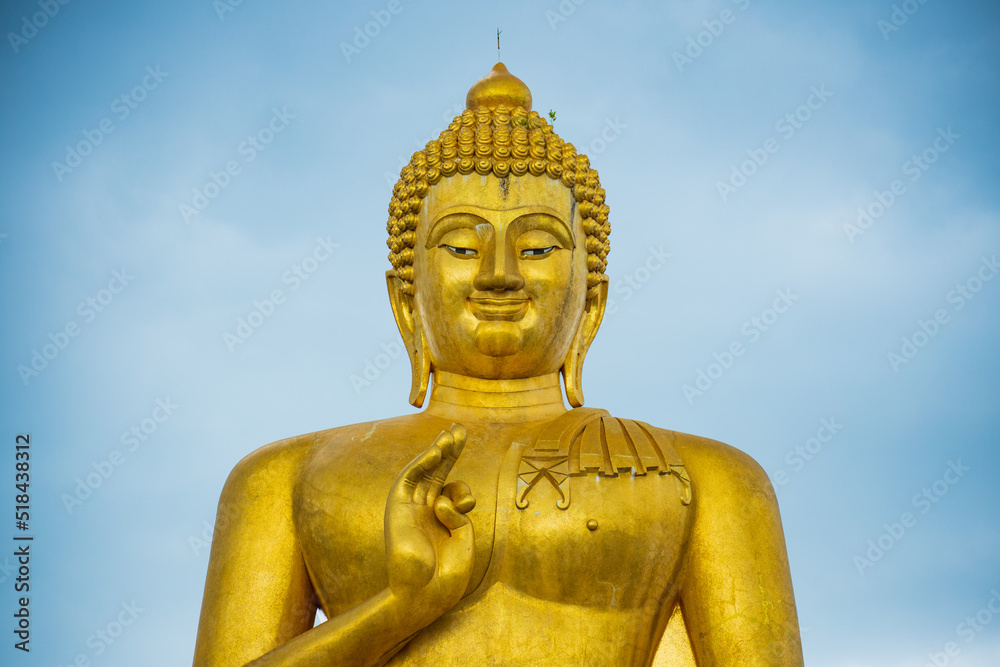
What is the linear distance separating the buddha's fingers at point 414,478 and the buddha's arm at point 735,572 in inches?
60.0

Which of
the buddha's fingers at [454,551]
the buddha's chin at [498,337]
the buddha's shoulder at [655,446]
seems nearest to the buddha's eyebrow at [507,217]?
the buddha's chin at [498,337]

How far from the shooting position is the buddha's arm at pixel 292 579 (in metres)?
7.22

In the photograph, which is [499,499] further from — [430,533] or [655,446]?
[655,446]

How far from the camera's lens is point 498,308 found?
8.02 meters

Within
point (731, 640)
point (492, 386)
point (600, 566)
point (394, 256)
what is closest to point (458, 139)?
point (394, 256)

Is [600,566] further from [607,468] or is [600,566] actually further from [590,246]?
[590,246]

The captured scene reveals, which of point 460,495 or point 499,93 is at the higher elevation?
point 499,93

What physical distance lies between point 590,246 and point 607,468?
1325 mm

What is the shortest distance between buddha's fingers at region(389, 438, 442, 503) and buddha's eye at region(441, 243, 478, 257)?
1.30 m

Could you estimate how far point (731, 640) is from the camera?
25.4 feet

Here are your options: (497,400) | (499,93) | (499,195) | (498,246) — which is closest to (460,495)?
(497,400)

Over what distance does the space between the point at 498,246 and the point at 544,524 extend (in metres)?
1.45

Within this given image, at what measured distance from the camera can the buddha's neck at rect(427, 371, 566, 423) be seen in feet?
27.0

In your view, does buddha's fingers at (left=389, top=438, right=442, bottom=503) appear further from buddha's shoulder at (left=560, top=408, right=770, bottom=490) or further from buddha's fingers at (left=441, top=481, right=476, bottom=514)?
buddha's shoulder at (left=560, top=408, right=770, bottom=490)
